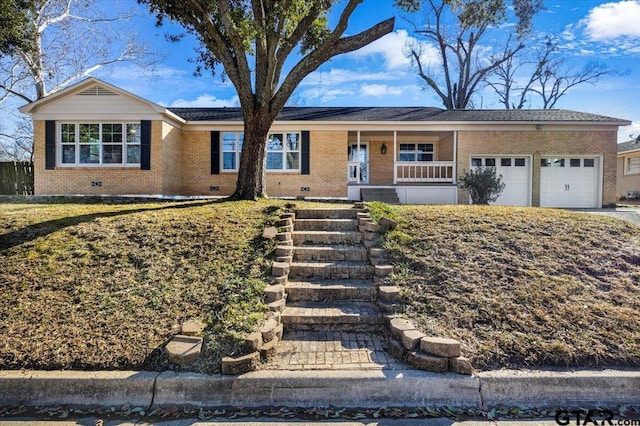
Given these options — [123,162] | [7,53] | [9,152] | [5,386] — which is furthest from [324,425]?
[9,152]

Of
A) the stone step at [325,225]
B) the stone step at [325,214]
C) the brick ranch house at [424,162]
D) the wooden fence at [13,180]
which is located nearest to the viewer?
the stone step at [325,225]

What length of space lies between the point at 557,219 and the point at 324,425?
6009 millimetres

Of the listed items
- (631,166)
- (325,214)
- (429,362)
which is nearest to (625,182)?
(631,166)

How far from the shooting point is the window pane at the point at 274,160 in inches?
565

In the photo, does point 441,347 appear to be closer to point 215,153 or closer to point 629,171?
point 215,153

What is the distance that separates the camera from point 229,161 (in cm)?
1437

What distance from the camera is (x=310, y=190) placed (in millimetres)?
14188

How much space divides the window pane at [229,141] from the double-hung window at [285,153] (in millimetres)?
1458

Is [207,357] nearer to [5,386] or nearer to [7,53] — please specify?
[5,386]

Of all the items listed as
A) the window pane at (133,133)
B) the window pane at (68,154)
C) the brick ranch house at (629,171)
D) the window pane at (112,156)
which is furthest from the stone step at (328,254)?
the brick ranch house at (629,171)

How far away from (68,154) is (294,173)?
28.0 feet

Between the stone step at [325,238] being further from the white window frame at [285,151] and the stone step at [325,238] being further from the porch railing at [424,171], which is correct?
the porch railing at [424,171]

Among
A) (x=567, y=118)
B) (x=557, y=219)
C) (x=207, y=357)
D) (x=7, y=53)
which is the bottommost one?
(x=207, y=357)

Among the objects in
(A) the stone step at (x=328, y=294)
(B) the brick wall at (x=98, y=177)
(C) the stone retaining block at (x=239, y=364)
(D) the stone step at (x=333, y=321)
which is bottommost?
(C) the stone retaining block at (x=239, y=364)
